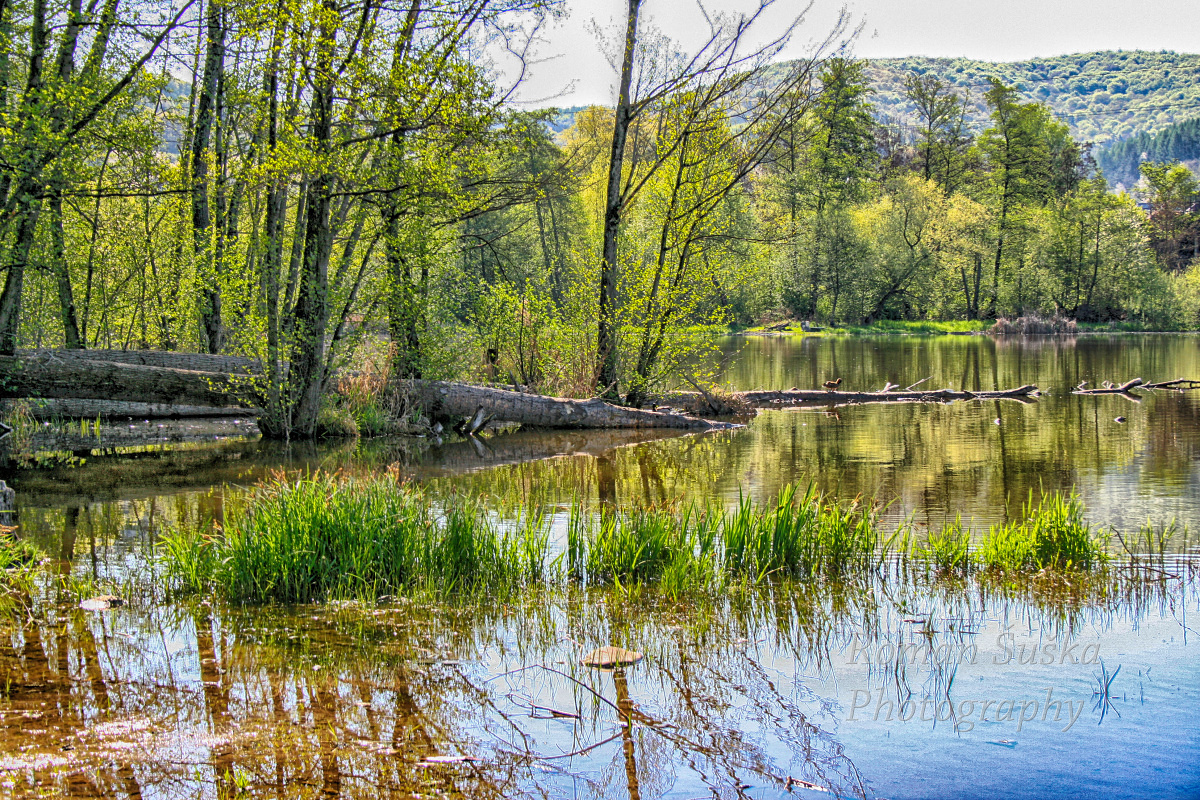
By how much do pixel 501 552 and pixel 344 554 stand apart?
3.57 feet

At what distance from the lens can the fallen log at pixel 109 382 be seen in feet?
45.9

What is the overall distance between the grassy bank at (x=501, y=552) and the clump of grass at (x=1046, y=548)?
0.03 feet

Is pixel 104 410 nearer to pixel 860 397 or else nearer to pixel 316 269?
pixel 316 269

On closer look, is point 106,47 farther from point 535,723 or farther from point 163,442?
point 535,723

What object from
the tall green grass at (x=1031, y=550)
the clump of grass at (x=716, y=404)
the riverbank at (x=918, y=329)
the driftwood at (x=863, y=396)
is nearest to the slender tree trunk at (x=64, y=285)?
the clump of grass at (x=716, y=404)

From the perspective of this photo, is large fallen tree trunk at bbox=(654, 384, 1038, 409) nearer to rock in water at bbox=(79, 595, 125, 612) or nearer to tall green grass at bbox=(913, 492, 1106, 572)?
tall green grass at bbox=(913, 492, 1106, 572)

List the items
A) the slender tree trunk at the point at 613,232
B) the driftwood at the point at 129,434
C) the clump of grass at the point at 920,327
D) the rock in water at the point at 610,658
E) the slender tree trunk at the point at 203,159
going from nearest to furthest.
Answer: the rock in water at the point at 610,658 < the driftwood at the point at 129,434 < the slender tree trunk at the point at 203,159 < the slender tree trunk at the point at 613,232 < the clump of grass at the point at 920,327

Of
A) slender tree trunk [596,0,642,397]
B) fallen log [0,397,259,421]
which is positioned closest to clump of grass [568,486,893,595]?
fallen log [0,397,259,421]

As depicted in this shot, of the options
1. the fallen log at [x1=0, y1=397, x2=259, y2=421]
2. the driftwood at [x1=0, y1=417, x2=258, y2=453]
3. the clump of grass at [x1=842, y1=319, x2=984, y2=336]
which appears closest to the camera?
the driftwood at [x1=0, y1=417, x2=258, y2=453]

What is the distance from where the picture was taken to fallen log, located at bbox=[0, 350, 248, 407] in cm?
1398

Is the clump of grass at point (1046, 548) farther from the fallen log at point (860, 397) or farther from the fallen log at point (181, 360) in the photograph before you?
the fallen log at point (860, 397)

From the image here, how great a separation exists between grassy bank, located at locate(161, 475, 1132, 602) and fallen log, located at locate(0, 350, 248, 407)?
8.85 m

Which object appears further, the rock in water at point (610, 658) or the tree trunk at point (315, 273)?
the tree trunk at point (315, 273)

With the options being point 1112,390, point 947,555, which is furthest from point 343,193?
point 1112,390
